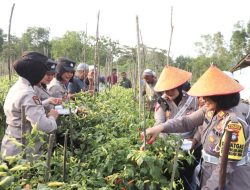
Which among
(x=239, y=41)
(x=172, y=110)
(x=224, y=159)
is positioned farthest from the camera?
(x=239, y=41)

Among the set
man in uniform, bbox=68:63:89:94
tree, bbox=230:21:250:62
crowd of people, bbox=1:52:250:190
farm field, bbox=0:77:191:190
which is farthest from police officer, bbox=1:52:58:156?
tree, bbox=230:21:250:62

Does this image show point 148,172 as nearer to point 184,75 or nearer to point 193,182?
point 193,182

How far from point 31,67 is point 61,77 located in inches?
58.7

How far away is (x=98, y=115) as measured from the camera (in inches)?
139

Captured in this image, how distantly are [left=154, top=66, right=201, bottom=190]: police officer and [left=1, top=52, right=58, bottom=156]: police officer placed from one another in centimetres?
103

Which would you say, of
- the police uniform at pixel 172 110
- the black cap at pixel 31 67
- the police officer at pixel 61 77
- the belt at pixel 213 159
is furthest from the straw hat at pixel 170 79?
the police officer at pixel 61 77

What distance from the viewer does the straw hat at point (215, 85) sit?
211 centimetres

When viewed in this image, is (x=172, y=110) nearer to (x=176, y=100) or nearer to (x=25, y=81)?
(x=176, y=100)

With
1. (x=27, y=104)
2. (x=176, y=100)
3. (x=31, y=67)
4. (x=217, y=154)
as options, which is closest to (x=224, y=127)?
(x=217, y=154)

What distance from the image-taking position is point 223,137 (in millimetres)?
2055

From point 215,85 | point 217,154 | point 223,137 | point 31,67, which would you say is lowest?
point 217,154

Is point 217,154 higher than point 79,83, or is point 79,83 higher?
point 79,83

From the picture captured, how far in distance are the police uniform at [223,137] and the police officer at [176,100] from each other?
0.80 m

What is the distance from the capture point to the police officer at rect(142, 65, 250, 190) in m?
2.02
